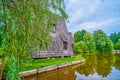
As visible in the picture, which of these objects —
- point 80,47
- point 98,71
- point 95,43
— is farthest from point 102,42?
point 98,71

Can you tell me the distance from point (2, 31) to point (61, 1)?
2.67 meters

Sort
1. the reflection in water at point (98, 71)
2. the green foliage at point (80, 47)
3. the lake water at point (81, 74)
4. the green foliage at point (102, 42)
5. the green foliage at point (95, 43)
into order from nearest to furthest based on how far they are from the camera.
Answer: the lake water at point (81, 74)
the reflection in water at point (98, 71)
the green foliage at point (80, 47)
the green foliage at point (95, 43)
the green foliage at point (102, 42)

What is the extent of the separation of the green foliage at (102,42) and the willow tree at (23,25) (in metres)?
72.0

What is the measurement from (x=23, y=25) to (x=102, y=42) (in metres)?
74.5

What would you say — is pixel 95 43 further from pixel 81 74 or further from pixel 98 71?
pixel 81 74

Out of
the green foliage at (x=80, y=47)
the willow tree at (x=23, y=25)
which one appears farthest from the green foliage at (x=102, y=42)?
the willow tree at (x=23, y=25)

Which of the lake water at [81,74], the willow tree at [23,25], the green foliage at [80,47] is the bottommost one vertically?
the lake water at [81,74]

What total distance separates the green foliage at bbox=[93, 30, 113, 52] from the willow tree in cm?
7200

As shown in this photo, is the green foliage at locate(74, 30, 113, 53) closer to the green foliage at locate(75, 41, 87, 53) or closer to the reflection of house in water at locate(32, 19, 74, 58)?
the green foliage at locate(75, 41, 87, 53)

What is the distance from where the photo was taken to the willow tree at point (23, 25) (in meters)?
6.90

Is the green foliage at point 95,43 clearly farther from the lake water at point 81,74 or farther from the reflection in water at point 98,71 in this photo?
the lake water at point 81,74

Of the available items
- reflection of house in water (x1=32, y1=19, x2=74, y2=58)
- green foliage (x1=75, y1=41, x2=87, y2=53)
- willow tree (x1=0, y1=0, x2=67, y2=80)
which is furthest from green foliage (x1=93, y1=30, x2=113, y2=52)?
willow tree (x1=0, y1=0, x2=67, y2=80)

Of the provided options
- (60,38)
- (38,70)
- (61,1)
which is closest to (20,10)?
(61,1)

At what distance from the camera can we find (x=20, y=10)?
7.27 m
